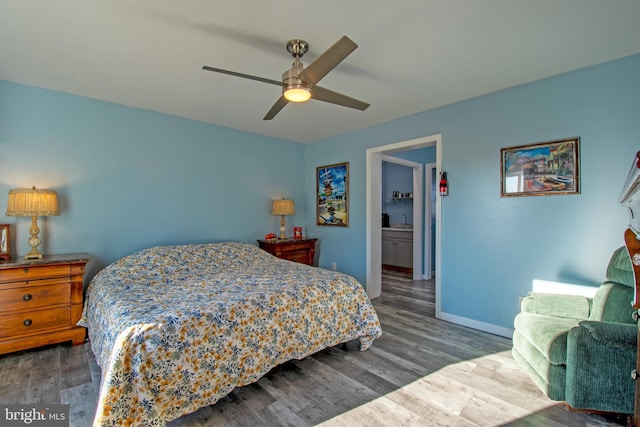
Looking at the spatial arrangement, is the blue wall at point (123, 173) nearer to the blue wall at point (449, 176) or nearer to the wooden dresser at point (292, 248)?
the blue wall at point (449, 176)

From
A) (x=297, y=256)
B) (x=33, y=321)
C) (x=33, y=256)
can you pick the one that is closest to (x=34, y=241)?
(x=33, y=256)

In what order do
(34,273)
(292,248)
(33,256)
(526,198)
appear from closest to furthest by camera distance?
(34,273)
(33,256)
(526,198)
(292,248)

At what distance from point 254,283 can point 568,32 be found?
2.86m

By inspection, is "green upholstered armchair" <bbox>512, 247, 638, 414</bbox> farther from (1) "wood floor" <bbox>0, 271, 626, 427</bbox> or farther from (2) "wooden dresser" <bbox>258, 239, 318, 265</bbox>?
(2) "wooden dresser" <bbox>258, 239, 318, 265</bbox>

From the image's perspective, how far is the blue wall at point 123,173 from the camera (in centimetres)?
280

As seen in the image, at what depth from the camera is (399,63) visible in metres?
2.36

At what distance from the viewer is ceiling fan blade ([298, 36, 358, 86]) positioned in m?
1.62

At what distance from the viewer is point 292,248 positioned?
4.31 m

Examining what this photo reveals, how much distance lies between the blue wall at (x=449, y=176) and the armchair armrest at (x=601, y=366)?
3.28ft

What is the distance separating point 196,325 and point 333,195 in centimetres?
312

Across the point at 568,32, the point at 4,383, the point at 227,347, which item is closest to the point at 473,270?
the point at 568,32

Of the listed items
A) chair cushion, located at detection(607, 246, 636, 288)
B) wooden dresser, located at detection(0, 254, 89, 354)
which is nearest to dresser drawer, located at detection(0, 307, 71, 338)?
wooden dresser, located at detection(0, 254, 89, 354)

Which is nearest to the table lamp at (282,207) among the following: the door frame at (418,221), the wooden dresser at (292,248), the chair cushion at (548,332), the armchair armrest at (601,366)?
the wooden dresser at (292,248)

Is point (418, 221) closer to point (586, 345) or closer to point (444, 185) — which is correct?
point (444, 185)
